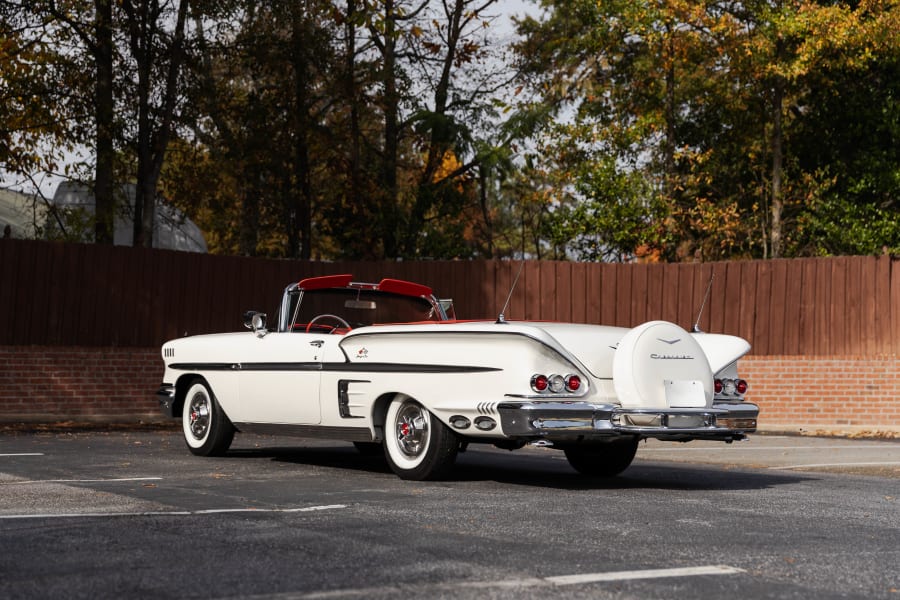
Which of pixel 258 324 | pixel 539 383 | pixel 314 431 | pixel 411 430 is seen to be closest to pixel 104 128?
pixel 258 324

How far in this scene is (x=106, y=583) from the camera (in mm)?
5266

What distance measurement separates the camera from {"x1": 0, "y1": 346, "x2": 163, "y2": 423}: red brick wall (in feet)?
56.7

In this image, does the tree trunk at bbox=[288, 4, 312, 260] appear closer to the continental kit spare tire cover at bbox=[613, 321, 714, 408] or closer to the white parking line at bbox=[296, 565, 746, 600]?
the continental kit spare tire cover at bbox=[613, 321, 714, 408]

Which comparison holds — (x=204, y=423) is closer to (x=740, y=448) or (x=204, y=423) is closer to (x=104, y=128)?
(x=740, y=448)

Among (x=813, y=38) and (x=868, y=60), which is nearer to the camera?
(x=813, y=38)

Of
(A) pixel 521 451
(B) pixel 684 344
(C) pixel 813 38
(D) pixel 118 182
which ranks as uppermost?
(C) pixel 813 38

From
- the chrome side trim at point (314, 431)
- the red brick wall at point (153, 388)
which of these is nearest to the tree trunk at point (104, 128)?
the red brick wall at point (153, 388)

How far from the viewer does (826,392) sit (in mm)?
18750

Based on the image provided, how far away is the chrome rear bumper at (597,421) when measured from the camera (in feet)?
29.5

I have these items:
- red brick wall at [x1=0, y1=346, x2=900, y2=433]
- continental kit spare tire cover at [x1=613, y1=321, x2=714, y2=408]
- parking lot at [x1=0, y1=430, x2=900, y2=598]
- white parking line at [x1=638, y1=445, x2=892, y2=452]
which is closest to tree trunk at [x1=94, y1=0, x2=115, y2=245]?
red brick wall at [x1=0, y1=346, x2=900, y2=433]

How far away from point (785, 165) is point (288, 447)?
1840cm

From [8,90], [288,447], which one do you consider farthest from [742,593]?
[8,90]

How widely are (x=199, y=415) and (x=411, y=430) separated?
3.22 m

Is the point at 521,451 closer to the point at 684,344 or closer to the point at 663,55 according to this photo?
the point at 684,344
